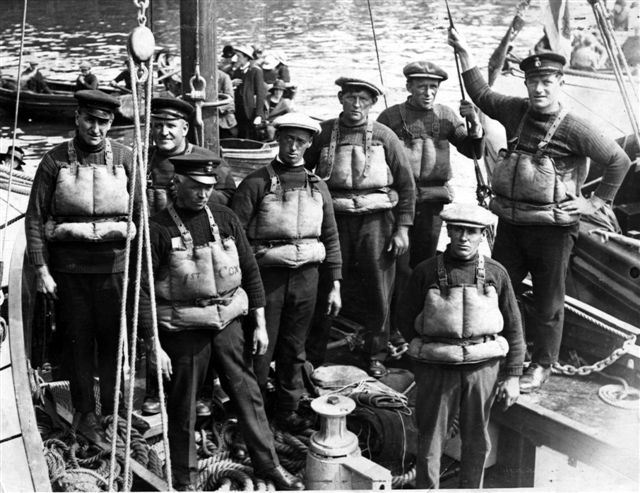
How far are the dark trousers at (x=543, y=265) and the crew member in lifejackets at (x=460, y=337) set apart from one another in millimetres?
797

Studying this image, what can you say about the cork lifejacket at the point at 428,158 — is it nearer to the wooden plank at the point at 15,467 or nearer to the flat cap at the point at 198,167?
the flat cap at the point at 198,167

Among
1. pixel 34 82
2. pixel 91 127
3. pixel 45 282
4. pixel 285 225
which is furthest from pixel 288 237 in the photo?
pixel 34 82

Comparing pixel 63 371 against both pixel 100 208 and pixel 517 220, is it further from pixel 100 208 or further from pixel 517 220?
pixel 517 220

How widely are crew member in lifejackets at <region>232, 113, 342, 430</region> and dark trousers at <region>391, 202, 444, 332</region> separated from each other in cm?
109

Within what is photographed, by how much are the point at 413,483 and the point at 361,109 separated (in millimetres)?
2407

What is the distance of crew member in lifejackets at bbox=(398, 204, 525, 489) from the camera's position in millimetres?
4742

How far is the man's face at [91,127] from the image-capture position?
5.08 metres

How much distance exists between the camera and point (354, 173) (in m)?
5.87

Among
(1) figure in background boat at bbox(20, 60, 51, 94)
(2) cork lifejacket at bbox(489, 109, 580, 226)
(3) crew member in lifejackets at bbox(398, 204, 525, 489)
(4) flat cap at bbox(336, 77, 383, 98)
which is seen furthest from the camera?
(1) figure in background boat at bbox(20, 60, 51, 94)

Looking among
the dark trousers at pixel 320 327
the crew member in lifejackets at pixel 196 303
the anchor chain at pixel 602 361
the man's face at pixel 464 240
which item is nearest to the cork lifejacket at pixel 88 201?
the crew member in lifejackets at pixel 196 303

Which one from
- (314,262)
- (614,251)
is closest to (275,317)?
(314,262)

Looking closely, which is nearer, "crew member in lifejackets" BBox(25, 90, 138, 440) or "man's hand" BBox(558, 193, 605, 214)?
"crew member in lifejackets" BBox(25, 90, 138, 440)

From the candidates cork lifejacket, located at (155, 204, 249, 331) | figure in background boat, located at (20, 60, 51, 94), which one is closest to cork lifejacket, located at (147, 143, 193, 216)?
cork lifejacket, located at (155, 204, 249, 331)

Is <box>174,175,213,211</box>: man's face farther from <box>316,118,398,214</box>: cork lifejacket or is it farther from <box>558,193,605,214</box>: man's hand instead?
<box>558,193,605,214</box>: man's hand
